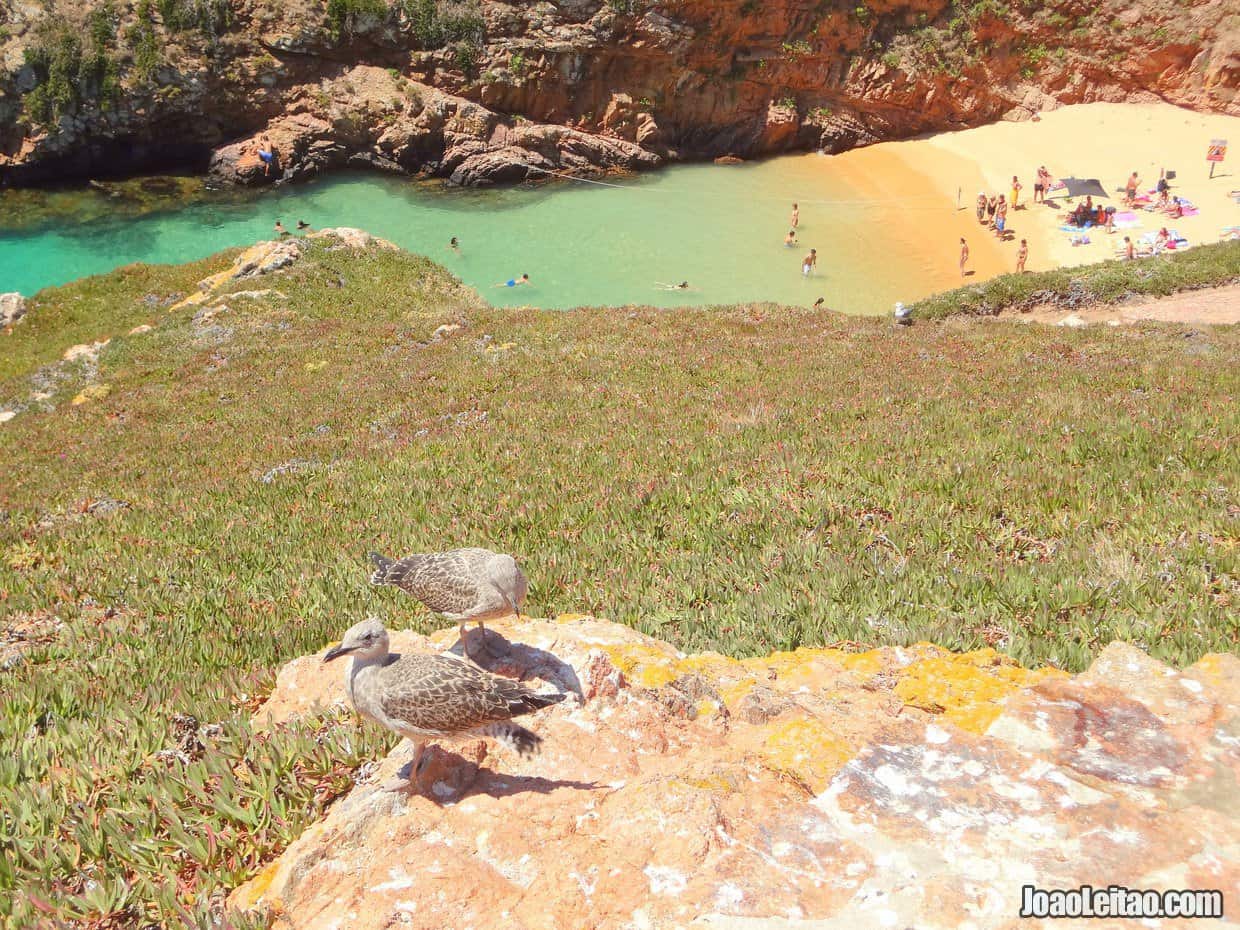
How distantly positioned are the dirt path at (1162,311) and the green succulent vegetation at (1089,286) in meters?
0.42

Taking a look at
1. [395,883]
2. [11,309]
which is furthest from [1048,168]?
[395,883]

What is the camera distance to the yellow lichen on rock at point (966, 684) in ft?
14.2

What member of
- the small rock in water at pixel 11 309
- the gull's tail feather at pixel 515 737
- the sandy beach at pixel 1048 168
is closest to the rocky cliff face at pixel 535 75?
the sandy beach at pixel 1048 168

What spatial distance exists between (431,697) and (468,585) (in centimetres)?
127

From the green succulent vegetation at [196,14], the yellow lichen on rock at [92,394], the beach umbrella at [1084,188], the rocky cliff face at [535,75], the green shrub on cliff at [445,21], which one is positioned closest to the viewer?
the yellow lichen on rock at [92,394]

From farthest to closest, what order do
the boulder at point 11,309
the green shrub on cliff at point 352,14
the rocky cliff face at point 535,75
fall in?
the green shrub on cliff at point 352,14 < the rocky cliff face at point 535,75 < the boulder at point 11,309

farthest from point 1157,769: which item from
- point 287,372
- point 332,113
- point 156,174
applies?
point 156,174

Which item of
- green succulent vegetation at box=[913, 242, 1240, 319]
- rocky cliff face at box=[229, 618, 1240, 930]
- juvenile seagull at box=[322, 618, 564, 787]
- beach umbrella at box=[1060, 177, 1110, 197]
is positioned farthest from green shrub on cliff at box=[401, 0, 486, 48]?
juvenile seagull at box=[322, 618, 564, 787]

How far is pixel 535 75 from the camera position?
56.6m

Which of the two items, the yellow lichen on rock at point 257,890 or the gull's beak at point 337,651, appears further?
the gull's beak at point 337,651

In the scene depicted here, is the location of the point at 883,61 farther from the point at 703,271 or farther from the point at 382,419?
the point at 382,419

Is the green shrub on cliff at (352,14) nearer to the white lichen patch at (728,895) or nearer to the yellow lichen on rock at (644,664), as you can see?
the yellow lichen on rock at (644,664)

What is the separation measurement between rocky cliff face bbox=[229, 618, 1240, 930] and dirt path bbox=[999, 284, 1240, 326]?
2351 centimetres

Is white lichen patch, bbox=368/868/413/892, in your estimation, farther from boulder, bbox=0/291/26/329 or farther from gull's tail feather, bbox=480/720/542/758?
boulder, bbox=0/291/26/329
